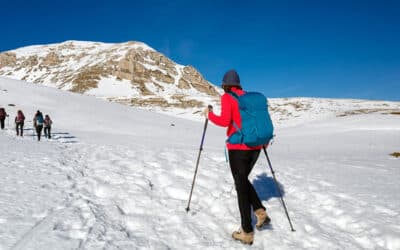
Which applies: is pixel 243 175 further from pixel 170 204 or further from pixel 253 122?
pixel 170 204

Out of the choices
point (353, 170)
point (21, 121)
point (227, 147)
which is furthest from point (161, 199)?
point (21, 121)

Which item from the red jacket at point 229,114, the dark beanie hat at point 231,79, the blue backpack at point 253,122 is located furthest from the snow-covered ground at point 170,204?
the dark beanie hat at point 231,79

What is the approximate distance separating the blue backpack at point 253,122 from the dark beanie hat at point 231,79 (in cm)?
32

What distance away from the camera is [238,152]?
512 centimetres

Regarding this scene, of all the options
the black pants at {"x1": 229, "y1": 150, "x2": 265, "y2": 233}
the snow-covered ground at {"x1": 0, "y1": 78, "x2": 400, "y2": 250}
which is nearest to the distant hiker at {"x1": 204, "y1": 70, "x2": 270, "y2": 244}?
the black pants at {"x1": 229, "y1": 150, "x2": 265, "y2": 233}

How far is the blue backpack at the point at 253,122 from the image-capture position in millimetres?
4941

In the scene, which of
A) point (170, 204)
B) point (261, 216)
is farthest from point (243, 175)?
point (170, 204)

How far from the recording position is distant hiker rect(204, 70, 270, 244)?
198 inches

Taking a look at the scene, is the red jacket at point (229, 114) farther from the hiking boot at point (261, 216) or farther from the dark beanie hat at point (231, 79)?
the hiking boot at point (261, 216)

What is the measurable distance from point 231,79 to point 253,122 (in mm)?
890

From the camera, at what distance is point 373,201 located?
7.00 m

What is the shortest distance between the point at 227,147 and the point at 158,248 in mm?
2060

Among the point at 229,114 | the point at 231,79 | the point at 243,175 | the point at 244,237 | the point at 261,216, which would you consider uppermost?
the point at 231,79

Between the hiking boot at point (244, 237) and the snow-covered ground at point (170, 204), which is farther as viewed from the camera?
the hiking boot at point (244, 237)
